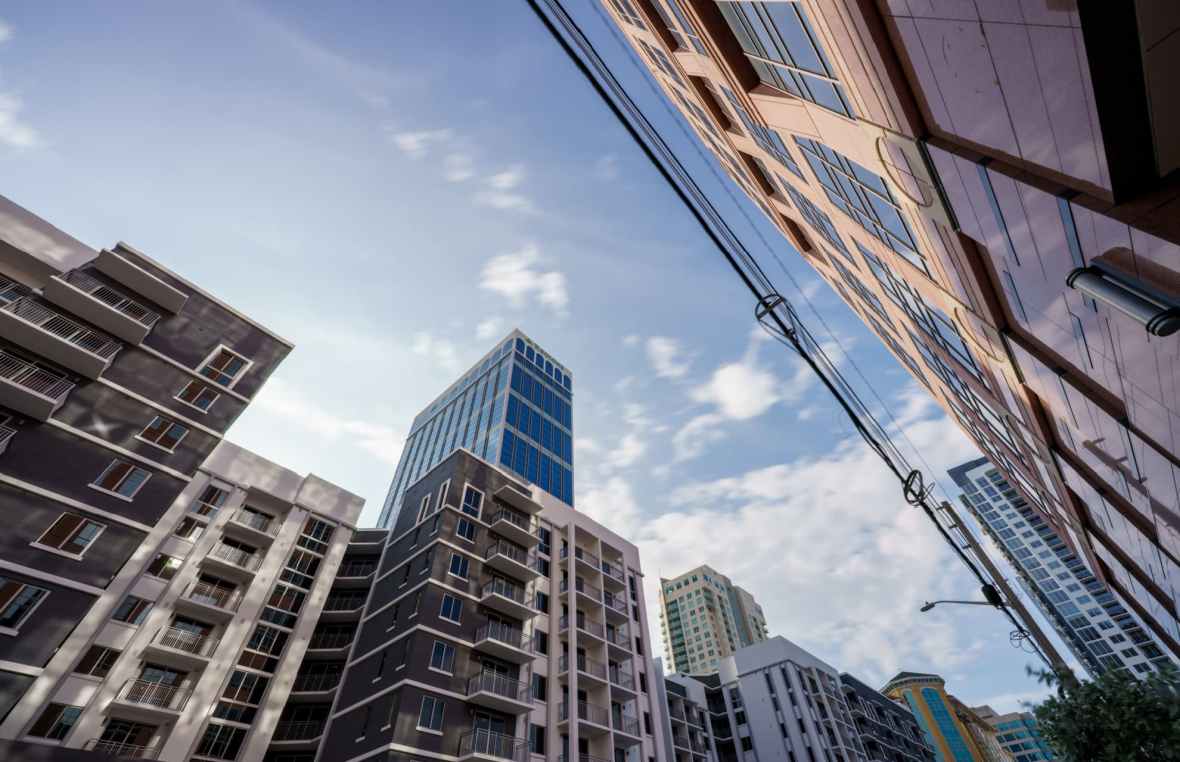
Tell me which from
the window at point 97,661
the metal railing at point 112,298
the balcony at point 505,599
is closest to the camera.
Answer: the metal railing at point 112,298

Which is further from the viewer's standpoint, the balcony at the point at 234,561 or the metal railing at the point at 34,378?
the balcony at the point at 234,561

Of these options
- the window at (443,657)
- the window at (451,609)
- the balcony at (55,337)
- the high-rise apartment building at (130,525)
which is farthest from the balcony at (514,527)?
the balcony at (55,337)

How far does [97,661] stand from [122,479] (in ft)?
34.9

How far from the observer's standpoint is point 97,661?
23.6 metres

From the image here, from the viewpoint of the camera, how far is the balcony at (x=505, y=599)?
98.3 feet

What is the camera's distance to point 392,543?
34688 mm

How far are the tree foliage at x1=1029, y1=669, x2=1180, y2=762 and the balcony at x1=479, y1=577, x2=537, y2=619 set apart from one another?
958 inches

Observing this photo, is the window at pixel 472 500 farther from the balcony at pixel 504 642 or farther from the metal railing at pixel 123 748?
the metal railing at pixel 123 748

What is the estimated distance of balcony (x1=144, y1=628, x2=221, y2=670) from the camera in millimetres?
25578

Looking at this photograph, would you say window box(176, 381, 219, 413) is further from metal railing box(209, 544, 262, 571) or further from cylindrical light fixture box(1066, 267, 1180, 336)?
cylindrical light fixture box(1066, 267, 1180, 336)

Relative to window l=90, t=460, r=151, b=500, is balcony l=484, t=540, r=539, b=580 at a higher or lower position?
higher

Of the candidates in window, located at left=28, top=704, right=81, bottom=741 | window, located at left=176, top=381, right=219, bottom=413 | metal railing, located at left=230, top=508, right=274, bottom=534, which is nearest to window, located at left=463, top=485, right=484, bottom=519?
metal railing, located at left=230, top=508, right=274, bottom=534

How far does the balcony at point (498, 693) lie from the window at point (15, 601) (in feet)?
58.0

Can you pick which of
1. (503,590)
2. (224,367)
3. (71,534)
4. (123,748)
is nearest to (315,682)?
(123,748)
